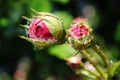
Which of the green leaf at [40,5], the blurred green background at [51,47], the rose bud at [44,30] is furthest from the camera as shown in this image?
the blurred green background at [51,47]

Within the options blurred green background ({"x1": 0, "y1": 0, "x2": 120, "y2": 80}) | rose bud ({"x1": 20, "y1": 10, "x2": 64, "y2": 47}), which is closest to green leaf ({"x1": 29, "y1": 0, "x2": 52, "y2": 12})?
blurred green background ({"x1": 0, "y1": 0, "x2": 120, "y2": 80})

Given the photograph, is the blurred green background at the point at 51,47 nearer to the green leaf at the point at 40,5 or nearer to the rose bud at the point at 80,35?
the green leaf at the point at 40,5

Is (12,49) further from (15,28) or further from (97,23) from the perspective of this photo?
(97,23)

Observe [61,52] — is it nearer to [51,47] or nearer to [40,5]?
[51,47]

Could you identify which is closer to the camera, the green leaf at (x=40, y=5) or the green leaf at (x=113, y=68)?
the green leaf at (x=113, y=68)

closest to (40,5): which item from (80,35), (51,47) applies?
(51,47)

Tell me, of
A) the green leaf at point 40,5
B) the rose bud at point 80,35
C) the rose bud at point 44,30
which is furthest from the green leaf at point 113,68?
the green leaf at point 40,5

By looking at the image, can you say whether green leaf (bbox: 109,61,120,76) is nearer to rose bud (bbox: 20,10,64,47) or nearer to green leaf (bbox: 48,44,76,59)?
rose bud (bbox: 20,10,64,47)
